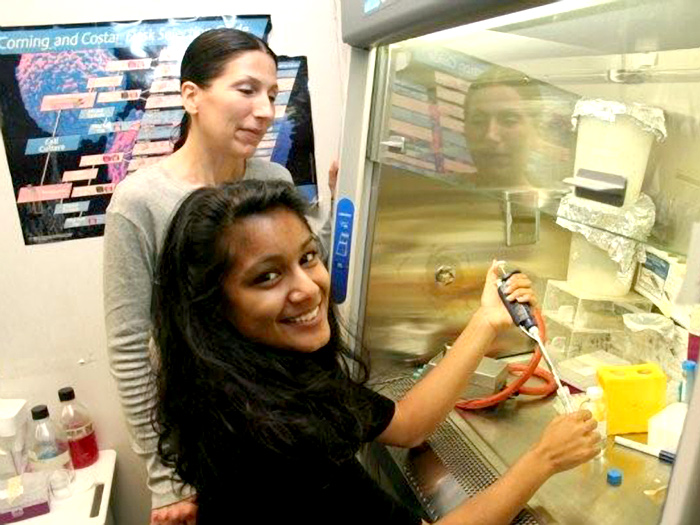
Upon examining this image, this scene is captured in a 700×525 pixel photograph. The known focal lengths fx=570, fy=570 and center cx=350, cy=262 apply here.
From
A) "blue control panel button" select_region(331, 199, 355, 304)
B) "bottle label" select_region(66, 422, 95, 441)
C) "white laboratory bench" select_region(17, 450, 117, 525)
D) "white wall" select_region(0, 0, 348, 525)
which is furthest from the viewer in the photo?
"bottle label" select_region(66, 422, 95, 441)

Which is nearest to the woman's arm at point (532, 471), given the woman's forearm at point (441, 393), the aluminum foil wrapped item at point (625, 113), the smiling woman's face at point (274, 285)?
the woman's forearm at point (441, 393)

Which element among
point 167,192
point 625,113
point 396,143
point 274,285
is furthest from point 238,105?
point 625,113

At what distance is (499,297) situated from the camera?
1.01m

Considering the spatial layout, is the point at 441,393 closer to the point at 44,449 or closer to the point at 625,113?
the point at 625,113

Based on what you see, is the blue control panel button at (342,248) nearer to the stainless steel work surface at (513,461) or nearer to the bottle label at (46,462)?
the stainless steel work surface at (513,461)

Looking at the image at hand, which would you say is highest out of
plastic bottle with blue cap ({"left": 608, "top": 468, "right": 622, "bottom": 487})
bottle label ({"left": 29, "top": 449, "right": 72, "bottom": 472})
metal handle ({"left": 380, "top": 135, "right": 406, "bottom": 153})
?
metal handle ({"left": 380, "top": 135, "right": 406, "bottom": 153})

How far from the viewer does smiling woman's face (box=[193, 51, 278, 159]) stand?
3.79 ft

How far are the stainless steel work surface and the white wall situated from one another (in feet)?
3.28

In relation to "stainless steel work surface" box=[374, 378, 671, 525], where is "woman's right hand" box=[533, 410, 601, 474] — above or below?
above

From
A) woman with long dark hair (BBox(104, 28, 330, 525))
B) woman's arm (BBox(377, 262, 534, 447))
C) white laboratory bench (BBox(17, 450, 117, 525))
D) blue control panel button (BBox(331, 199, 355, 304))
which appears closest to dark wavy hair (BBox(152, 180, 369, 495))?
woman's arm (BBox(377, 262, 534, 447))

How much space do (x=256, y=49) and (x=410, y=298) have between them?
65 centimetres

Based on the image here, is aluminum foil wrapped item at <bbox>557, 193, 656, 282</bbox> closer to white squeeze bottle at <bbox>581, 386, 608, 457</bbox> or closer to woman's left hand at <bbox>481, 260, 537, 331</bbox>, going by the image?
woman's left hand at <bbox>481, 260, 537, 331</bbox>

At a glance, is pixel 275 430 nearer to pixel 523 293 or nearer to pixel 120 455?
pixel 523 293

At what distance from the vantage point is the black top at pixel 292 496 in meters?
0.78
